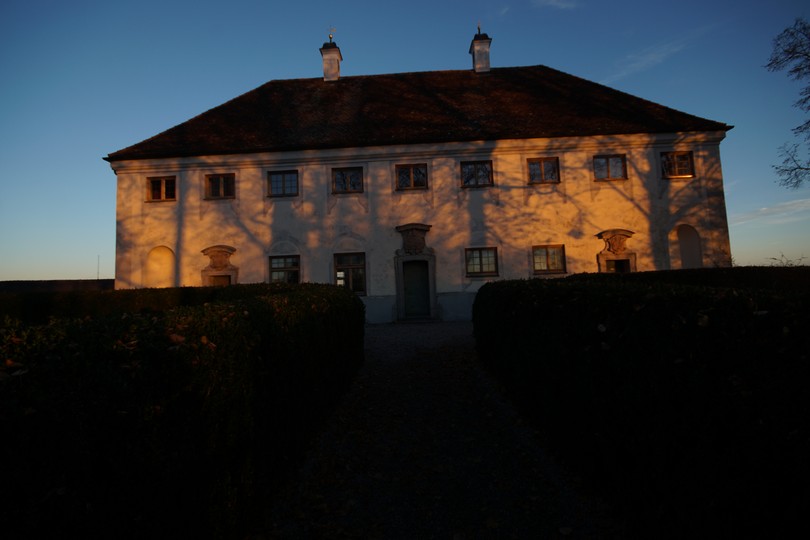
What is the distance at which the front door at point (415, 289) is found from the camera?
60.2ft

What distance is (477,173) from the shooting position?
18438 mm

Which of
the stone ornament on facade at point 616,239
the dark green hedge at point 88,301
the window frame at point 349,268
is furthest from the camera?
the window frame at point 349,268

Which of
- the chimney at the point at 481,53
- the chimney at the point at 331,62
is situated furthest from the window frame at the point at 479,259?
the chimney at the point at 331,62

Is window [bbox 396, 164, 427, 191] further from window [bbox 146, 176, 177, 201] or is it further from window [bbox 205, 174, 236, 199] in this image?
window [bbox 146, 176, 177, 201]

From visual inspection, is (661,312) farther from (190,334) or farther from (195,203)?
(195,203)

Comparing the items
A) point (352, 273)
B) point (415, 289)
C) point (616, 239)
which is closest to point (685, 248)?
point (616, 239)

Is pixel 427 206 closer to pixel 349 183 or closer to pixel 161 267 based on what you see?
pixel 349 183

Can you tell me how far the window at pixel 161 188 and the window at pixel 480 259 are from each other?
13279 mm

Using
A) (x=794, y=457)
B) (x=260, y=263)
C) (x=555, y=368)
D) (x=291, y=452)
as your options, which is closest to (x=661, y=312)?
(x=794, y=457)

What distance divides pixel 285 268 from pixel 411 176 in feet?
22.1

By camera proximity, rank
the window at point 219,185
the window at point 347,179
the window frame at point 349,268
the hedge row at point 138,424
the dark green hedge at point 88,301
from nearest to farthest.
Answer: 1. the hedge row at point 138,424
2. the dark green hedge at point 88,301
3. the window frame at point 349,268
4. the window at point 347,179
5. the window at point 219,185

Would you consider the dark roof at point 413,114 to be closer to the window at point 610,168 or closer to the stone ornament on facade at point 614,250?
the window at point 610,168

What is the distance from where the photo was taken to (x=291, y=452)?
441 cm

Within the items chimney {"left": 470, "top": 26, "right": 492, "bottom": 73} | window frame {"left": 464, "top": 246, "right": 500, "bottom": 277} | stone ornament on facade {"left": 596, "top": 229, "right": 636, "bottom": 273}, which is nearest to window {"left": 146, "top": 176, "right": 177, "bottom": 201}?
window frame {"left": 464, "top": 246, "right": 500, "bottom": 277}
